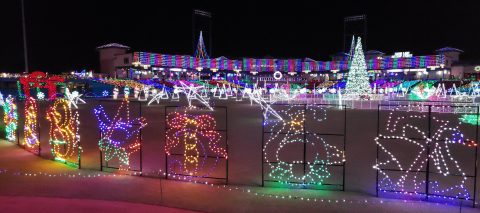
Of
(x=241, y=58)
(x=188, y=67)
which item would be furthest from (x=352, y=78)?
(x=241, y=58)

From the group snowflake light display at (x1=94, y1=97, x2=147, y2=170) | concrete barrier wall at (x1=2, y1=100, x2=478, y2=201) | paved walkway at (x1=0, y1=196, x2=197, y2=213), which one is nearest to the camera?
paved walkway at (x1=0, y1=196, x2=197, y2=213)

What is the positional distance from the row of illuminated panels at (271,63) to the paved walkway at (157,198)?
55.5 metres

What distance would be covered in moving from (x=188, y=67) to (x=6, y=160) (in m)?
63.5

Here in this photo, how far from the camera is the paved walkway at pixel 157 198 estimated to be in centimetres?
476

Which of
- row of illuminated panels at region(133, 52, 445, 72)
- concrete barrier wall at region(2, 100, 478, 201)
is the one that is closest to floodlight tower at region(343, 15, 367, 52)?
row of illuminated panels at region(133, 52, 445, 72)

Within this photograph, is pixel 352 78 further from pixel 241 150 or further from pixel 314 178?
pixel 314 178

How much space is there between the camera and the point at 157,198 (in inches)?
203

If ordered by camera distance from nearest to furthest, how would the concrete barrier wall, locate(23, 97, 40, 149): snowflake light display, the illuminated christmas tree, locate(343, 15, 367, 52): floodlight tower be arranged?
the concrete barrier wall → locate(23, 97, 40, 149): snowflake light display → the illuminated christmas tree → locate(343, 15, 367, 52): floodlight tower

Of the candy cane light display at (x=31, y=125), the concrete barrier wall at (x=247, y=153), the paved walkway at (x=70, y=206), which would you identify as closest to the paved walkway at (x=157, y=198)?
the paved walkway at (x=70, y=206)

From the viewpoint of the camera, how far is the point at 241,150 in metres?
8.59

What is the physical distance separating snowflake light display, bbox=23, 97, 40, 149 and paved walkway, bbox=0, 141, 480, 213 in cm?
236

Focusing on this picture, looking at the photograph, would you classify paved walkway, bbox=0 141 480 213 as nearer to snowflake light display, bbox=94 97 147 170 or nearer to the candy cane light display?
snowflake light display, bbox=94 97 147 170

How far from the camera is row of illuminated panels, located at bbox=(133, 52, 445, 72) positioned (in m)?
64.1

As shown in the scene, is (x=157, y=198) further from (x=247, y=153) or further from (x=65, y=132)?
(x=247, y=153)
